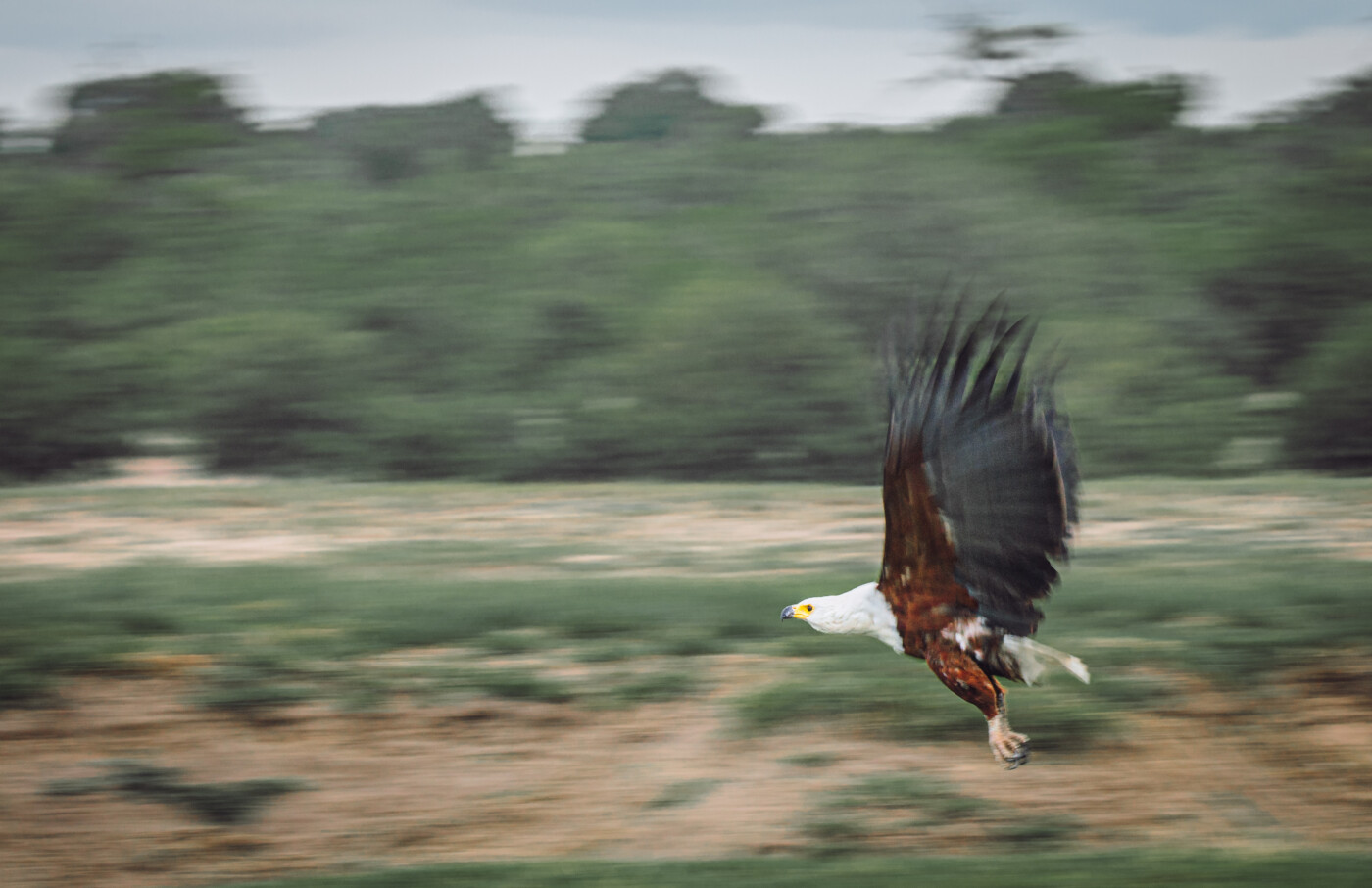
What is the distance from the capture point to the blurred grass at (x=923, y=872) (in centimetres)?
414

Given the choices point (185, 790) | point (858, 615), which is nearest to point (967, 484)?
point (858, 615)

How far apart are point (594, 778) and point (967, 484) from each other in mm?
2989

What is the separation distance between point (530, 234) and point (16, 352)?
5.46 m

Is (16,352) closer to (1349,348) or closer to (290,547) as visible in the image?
(290,547)

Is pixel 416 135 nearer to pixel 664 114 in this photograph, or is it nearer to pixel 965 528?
pixel 664 114

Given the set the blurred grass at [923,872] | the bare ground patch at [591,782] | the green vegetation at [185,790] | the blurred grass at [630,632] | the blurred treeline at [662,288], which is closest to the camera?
the blurred grass at [923,872]

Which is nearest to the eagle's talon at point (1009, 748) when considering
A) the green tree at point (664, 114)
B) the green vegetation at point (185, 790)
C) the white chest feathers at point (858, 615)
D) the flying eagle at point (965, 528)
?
the flying eagle at point (965, 528)

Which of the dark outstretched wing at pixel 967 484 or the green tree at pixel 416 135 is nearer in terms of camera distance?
the dark outstretched wing at pixel 967 484

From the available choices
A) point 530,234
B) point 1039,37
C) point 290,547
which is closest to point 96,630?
point 290,547

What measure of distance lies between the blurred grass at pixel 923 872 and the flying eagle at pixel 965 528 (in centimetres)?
167

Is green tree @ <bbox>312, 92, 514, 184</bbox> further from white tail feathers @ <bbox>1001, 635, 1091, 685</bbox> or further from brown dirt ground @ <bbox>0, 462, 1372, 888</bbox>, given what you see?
white tail feathers @ <bbox>1001, 635, 1091, 685</bbox>

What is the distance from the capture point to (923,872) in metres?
4.25

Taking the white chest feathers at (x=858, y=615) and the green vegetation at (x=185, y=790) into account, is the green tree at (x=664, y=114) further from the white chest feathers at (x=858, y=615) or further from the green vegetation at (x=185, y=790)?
the white chest feathers at (x=858, y=615)

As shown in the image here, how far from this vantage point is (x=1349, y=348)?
12.5m
